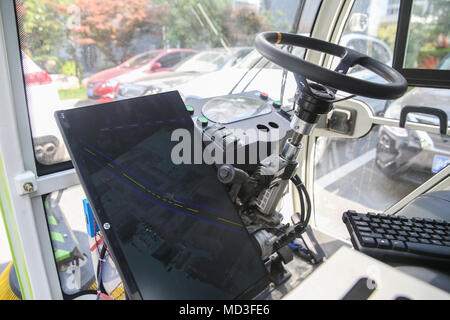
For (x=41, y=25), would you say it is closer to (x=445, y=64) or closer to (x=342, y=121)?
(x=342, y=121)

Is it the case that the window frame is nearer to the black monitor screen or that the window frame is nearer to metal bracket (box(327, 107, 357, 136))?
metal bracket (box(327, 107, 357, 136))

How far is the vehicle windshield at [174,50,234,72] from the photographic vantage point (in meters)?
1.49

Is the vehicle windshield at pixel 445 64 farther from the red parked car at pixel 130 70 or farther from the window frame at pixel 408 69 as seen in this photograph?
the red parked car at pixel 130 70

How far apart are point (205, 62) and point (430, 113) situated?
125 centimetres

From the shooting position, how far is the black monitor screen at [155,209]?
76cm

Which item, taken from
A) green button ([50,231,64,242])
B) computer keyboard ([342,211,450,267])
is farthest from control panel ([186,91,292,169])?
green button ([50,231,64,242])

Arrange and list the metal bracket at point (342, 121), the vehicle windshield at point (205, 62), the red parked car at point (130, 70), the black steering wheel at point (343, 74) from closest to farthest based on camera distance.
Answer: the black steering wheel at point (343, 74), the red parked car at point (130, 70), the vehicle windshield at point (205, 62), the metal bracket at point (342, 121)

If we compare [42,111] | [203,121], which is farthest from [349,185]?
[42,111]

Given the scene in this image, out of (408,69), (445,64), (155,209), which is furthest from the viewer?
(408,69)

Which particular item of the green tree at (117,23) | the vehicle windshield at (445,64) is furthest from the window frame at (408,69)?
the green tree at (117,23)

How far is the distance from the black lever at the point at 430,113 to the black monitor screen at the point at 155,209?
1308 mm

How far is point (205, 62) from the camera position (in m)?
1.56
